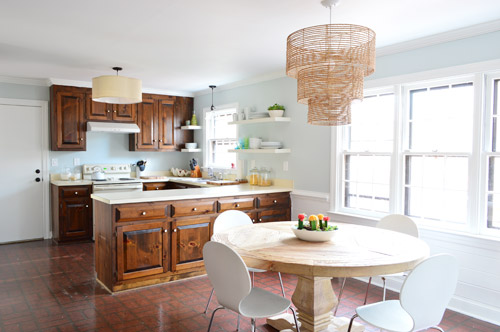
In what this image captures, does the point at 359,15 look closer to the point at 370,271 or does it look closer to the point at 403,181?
the point at 403,181

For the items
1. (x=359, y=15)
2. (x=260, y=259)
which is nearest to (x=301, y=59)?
(x=359, y=15)

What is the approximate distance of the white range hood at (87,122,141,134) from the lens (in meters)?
5.70

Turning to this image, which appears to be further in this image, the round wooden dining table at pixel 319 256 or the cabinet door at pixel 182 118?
the cabinet door at pixel 182 118

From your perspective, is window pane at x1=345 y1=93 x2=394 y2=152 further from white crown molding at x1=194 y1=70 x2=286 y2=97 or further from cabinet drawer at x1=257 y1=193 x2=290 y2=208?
white crown molding at x1=194 y1=70 x2=286 y2=97

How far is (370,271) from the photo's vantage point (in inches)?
79.5

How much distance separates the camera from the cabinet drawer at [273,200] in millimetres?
4617

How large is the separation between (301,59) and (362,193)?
2231 millimetres

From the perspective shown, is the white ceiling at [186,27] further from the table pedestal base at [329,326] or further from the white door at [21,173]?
the table pedestal base at [329,326]

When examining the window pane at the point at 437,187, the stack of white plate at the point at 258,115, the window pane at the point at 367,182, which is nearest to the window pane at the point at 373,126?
the window pane at the point at 367,182

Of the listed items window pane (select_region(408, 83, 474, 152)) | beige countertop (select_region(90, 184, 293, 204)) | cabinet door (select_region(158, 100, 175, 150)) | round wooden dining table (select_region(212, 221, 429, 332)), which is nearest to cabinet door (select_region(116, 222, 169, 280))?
beige countertop (select_region(90, 184, 293, 204))

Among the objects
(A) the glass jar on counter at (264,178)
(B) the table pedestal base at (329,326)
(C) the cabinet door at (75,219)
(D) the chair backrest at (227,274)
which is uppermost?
(A) the glass jar on counter at (264,178)

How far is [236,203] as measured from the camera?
4387mm

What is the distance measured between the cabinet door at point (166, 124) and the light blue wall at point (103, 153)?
0.35 meters

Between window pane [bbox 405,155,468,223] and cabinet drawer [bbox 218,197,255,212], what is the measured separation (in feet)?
5.70
